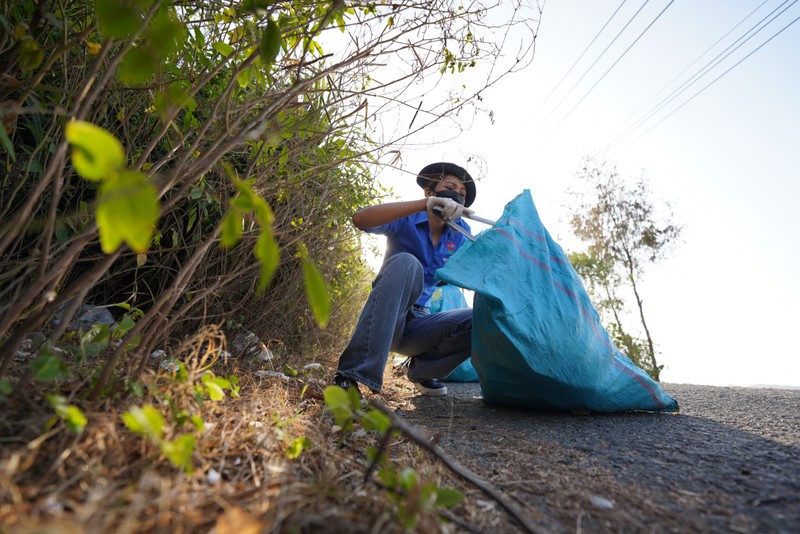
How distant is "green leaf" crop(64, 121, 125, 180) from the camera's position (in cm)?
38

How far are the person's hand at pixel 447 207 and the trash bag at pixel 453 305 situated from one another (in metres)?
1.17

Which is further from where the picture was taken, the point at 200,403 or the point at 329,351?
the point at 329,351

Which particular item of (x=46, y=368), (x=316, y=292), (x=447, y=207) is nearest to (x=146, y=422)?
(x=46, y=368)

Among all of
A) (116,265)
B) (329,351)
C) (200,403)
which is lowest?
(200,403)

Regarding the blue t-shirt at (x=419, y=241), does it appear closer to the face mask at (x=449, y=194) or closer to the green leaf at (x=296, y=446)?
the face mask at (x=449, y=194)

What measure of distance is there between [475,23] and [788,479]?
140 centimetres

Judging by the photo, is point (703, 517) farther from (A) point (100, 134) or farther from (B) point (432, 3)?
(B) point (432, 3)

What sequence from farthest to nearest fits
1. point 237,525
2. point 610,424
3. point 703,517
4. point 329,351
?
point 329,351, point 610,424, point 703,517, point 237,525

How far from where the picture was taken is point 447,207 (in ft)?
6.49

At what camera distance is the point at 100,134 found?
39 cm

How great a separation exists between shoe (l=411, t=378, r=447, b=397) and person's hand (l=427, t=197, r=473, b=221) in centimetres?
94

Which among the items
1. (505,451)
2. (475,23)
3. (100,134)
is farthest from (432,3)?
(505,451)

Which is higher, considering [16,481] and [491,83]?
[491,83]

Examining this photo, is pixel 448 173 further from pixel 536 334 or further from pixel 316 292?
pixel 316 292
